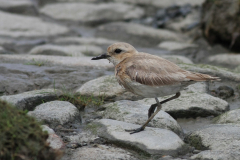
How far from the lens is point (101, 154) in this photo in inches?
157

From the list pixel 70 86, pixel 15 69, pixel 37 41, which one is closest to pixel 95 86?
pixel 70 86

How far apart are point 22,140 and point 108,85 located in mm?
3433

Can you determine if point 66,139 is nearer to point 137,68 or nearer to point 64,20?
point 137,68

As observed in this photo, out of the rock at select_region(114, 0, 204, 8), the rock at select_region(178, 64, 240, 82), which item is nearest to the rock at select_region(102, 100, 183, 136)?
the rock at select_region(178, 64, 240, 82)

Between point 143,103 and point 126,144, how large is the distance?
177 centimetres

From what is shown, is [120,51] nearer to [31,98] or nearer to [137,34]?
[31,98]

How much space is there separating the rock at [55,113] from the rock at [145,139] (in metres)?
0.53

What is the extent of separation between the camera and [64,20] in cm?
1247

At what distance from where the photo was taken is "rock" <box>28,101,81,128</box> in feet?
15.7

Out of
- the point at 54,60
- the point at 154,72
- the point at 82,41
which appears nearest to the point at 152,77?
the point at 154,72

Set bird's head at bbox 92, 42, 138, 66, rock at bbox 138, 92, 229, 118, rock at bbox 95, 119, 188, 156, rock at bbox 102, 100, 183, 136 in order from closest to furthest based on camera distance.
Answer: rock at bbox 95, 119, 188, 156 → rock at bbox 102, 100, 183, 136 → bird's head at bbox 92, 42, 138, 66 → rock at bbox 138, 92, 229, 118

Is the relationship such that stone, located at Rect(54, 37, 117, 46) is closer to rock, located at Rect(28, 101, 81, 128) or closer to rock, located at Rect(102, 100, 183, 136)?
rock, located at Rect(102, 100, 183, 136)

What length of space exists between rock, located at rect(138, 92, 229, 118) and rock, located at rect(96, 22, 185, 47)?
498cm

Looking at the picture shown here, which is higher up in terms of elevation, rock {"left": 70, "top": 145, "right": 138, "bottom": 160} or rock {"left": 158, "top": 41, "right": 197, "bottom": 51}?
rock {"left": 70, "top": 145, "right": 138, "bottom": 160}
